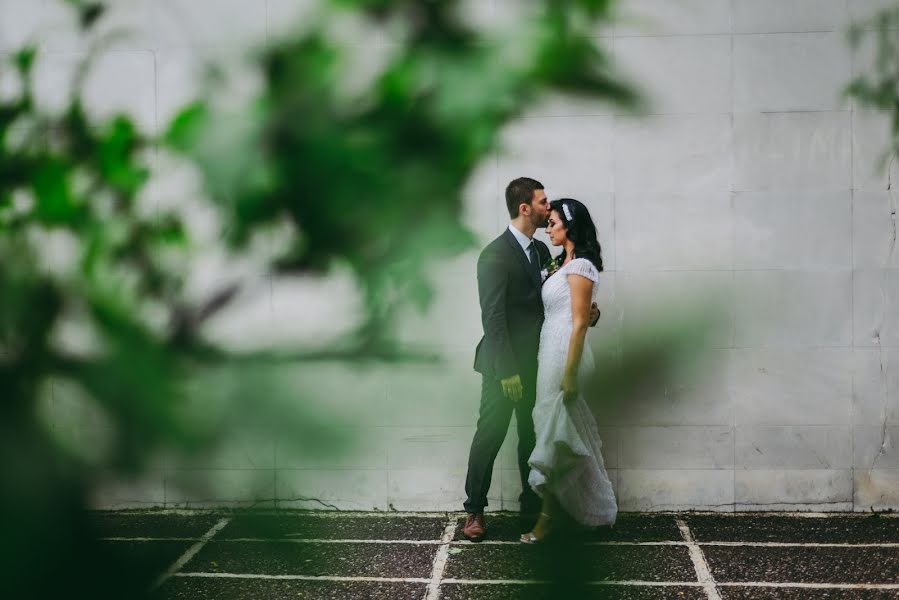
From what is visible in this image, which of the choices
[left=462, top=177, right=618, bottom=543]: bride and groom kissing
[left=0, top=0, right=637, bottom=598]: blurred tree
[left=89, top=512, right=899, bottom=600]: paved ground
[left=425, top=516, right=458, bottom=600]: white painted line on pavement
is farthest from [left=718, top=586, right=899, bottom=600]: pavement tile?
[left=0, top=0, right=637, bottom=598]: blurred tree

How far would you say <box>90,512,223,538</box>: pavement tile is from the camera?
583mm

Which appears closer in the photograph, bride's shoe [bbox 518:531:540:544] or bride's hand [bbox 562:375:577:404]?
bride's shoe [bbox 518:531:540:544]

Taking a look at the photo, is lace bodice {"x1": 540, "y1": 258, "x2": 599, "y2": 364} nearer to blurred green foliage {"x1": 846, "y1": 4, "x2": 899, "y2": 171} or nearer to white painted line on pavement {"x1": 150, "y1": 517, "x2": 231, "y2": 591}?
blurred green foliage {"x1": 846, "y1": 4, "x2": 899, "y2": 171}

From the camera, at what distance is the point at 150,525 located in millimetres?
679

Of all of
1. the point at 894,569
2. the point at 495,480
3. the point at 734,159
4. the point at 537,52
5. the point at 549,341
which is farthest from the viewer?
the point at 495,480

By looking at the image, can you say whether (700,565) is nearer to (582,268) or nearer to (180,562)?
(582,268)

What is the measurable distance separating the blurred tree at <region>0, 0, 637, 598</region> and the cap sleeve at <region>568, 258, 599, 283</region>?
2.84 metres

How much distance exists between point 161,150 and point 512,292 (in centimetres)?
306

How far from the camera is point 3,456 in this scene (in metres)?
0.57

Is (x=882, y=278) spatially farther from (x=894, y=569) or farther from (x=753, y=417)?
(x=894, y=569)

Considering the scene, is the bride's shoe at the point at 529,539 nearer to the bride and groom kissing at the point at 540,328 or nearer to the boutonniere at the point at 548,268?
the bride and groom kissing at the point at 540,328

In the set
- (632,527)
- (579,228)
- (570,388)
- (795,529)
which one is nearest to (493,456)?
(632,527)

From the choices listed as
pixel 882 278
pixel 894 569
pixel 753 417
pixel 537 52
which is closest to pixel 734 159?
pixel 882 278

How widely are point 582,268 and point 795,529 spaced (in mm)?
1655
